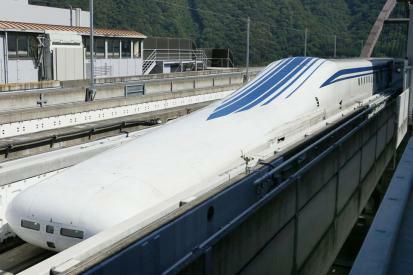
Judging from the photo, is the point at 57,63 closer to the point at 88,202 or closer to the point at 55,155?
the point at 55,155

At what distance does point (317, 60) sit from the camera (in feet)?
60.9

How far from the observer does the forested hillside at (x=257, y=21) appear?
286 feet

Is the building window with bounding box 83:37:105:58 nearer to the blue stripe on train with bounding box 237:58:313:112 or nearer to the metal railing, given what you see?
the metal railing

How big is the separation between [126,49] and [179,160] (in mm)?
34804

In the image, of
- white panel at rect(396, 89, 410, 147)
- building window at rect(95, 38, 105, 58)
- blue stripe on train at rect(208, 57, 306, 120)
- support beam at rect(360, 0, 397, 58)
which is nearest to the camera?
blue stripe on train at rect(208, 57, 306, 120)

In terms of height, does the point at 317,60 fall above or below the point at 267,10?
below

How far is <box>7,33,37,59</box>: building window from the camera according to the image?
33000 mm

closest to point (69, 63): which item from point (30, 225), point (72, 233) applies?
point (30, 225)

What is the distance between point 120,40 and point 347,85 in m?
26.8

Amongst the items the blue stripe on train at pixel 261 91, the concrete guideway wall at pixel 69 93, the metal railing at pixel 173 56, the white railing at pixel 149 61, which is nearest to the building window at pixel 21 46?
the concrete guideway wall at pixel 69 93

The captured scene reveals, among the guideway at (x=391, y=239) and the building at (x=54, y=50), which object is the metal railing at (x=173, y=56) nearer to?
the building at (x=54, y=50)

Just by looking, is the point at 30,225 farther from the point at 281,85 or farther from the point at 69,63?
the point at 69,63

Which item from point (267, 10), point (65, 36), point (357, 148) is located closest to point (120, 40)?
point (65, 36)

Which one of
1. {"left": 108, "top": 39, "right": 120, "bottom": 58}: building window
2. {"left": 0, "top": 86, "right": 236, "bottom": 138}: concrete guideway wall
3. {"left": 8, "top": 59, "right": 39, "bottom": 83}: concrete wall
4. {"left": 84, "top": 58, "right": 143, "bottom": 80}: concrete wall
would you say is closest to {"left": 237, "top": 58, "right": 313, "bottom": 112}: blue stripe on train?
{"left": 0, "top": 86, "right": 236, "bottom": 138}: concrete guideway wall
